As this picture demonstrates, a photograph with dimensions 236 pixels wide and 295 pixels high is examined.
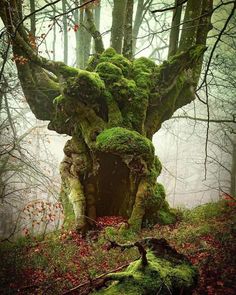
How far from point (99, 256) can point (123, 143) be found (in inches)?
100

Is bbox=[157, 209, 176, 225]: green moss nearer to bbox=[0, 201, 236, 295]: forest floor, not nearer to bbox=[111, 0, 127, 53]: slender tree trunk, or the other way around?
bbox=[0, 201, 236, 295]: forest floor

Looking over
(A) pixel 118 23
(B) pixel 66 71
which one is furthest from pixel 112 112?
(A) pixel 118 23

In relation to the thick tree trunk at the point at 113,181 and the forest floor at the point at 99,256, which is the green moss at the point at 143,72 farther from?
the forest floor at the point at 99,256

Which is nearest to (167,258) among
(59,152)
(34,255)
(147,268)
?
(147,268)

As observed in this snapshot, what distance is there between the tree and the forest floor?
25.0 inches

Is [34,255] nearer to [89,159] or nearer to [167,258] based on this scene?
[89,159]

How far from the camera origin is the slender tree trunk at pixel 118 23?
984cm

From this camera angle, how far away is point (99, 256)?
6113 mm

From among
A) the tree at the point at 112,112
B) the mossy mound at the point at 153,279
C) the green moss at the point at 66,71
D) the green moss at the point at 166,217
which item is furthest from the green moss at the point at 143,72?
the mossy mound at the point at 153,279

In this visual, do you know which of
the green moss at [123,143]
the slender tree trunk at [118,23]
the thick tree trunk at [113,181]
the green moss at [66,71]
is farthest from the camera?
the slender tree trunk at [118,23]

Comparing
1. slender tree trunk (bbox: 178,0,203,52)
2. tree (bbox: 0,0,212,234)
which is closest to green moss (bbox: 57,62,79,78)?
tree (bbox: 0,0,212,234)

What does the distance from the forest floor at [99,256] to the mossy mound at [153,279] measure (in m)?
0.78

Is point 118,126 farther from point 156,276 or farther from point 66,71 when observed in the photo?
point 156,276

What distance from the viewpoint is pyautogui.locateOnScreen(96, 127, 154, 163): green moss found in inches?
277
